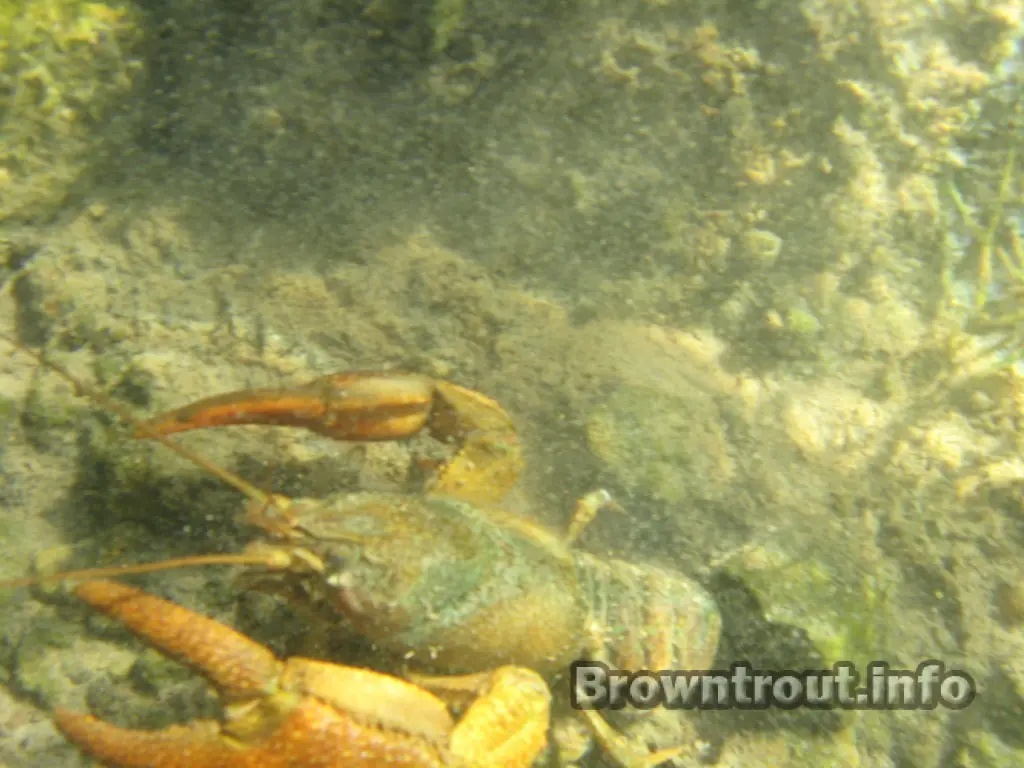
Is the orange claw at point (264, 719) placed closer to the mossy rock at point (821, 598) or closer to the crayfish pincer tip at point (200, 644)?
the crayfish pincer tip at point (200, 644)

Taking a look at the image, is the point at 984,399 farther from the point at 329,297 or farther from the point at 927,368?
the point at 329,297

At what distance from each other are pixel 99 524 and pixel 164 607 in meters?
1.07

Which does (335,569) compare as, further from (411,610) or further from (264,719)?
(264,719)

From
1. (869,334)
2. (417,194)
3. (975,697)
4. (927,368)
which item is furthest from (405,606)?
(927,368)

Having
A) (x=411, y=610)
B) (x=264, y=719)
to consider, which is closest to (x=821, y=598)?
(x=411, y=610)

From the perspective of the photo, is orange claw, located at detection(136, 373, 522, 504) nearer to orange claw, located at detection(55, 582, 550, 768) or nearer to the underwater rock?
the underwater rock

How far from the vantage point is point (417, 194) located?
3664mm

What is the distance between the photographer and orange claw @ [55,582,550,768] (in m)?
1.77

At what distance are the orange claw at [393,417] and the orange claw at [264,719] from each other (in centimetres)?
67

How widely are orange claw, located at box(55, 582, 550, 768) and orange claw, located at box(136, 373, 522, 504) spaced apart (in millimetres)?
667

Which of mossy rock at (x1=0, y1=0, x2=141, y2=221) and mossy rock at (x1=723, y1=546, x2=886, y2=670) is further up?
mossy rock at (x1=0, y1=0, x2=141, y2=221)

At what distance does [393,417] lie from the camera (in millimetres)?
2609

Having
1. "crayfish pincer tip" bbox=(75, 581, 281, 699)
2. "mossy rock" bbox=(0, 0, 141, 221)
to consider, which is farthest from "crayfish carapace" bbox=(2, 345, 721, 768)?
"mossy rock" bbox=(0, 0, 141, 221)

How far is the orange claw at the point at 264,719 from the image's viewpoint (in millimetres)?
1770
